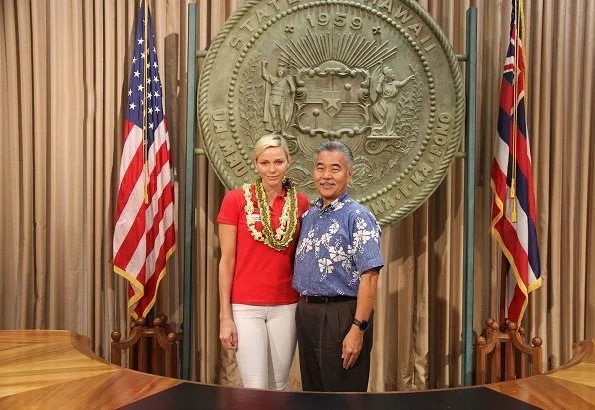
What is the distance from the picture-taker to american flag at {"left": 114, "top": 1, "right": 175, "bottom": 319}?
3.52 m

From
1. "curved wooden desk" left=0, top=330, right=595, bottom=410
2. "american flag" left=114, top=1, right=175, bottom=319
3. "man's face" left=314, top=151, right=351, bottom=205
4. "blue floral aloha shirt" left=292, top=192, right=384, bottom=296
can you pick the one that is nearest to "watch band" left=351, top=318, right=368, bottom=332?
"blue floral aloha shirt" left=292, top=192, right=384, bottom=296

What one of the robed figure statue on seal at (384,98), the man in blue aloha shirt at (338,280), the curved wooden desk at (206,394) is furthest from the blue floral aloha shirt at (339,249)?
the robed figure statue on seal at (384,98)

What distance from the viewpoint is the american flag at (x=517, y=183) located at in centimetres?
351

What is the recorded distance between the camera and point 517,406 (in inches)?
68.3

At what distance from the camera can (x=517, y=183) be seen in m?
3.53

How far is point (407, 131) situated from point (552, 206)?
3.45 feet

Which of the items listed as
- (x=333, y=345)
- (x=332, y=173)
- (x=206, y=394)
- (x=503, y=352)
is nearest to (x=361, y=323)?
(x=333, y=345)

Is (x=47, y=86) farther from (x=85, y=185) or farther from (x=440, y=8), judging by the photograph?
(x=440, y=8)

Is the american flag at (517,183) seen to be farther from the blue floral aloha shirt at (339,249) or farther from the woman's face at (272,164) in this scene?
the woman's face at (272,164)

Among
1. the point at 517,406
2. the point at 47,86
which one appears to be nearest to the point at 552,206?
the point at 517,406

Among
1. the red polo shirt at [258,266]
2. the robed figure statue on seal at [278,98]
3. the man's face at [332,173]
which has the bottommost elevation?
the red polo shirt at [258,266]

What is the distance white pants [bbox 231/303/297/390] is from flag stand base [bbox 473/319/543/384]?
1274mm

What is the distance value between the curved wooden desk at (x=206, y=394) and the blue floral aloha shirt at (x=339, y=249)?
0.74 meters

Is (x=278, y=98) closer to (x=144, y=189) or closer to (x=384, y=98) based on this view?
(x=384, y=98)
